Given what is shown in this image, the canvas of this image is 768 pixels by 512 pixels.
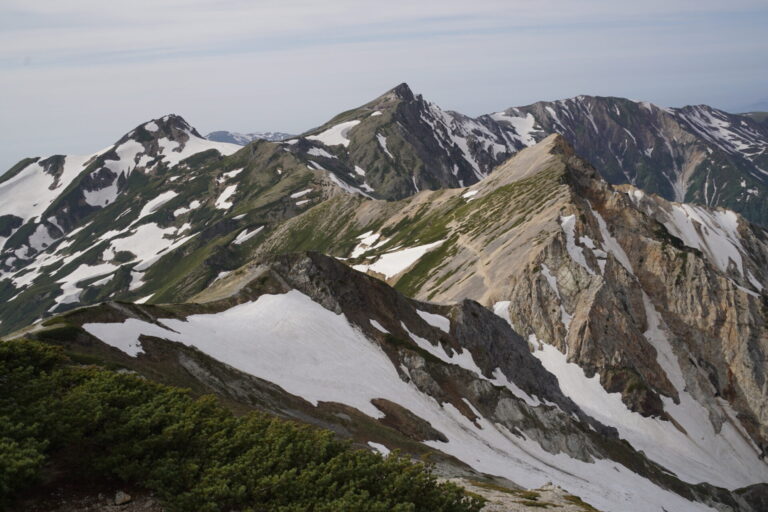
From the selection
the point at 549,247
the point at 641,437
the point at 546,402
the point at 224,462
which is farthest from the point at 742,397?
the point at 224,462

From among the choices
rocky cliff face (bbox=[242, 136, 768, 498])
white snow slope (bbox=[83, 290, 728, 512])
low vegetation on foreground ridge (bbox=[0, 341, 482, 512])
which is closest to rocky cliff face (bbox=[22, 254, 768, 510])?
white snow slope (bbox=[83, 290, 728, 512])

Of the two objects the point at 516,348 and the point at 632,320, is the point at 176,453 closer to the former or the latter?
the point at 516,348

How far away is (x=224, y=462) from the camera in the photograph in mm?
24422

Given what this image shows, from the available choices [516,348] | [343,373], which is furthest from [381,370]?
[516,348]

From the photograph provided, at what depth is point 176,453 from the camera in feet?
79.0

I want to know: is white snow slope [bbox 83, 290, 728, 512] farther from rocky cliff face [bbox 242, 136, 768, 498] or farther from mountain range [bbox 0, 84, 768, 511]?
rocky cliff face [bbox 242, 136, 768, 498]

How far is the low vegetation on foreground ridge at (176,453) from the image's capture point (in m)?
22.2

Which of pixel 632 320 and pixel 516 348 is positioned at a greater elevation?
pixel 516 348

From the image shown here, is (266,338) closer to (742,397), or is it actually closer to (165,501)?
(165,501)

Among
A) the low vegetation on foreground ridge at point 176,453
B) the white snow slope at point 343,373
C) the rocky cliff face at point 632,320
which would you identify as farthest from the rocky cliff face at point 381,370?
the rocky cliff face at point 632,320

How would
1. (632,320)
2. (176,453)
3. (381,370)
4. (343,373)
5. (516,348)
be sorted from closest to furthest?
(176,453) < (343,373) < (381,370) < (516,348) < (632,320)

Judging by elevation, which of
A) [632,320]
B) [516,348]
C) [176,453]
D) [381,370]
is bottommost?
[632,320]

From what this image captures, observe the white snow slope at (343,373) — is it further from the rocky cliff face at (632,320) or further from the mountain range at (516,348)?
the rocky cliff face at (632,320)

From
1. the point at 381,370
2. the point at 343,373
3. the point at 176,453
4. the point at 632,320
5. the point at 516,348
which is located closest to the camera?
the point at 176,453
